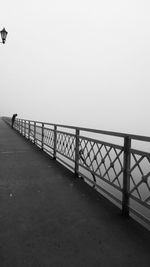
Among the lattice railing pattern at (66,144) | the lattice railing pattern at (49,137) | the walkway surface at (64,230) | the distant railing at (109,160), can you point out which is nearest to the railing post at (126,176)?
the distant railing at (109,160)

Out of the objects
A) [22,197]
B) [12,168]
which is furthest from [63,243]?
[12,168]

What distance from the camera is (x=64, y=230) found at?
321cm

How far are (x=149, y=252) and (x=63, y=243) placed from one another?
95 centimetres

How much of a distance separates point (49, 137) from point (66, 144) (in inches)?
88.4

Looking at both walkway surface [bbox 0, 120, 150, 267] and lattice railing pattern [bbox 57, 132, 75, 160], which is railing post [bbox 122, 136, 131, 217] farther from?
lattice railing pattern [bbox 57, 132, 75, 160]

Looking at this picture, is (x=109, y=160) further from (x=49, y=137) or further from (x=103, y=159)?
(x=49, y=137)

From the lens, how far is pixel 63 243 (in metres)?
2.87

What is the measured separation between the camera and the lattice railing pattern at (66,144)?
6724 mm

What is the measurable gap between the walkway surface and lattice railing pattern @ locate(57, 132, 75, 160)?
1558 millimetres

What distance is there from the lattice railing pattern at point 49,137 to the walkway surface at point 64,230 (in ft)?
12.0

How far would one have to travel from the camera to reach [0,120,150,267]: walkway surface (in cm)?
258

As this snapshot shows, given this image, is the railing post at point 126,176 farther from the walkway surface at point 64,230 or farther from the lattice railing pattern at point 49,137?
the lattice railing pattern at point 49,137

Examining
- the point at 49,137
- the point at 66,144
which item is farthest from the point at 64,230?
the point at 49,137

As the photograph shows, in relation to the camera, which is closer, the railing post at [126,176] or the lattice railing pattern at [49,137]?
the railing post at [126,176]
